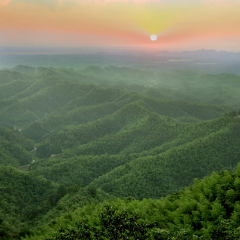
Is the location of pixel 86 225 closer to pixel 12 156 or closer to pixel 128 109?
pixel 12 156

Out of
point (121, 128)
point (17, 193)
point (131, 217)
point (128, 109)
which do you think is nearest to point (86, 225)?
point (131, 217)

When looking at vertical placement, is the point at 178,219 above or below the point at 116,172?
above

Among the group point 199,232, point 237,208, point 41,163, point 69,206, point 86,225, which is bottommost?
point 41,163

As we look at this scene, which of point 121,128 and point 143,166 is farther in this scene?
point 121,128

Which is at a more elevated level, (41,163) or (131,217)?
(131,217)

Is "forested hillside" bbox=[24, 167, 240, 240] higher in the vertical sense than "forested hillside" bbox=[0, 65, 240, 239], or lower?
higher

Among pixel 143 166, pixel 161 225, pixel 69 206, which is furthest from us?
pixel 143 166

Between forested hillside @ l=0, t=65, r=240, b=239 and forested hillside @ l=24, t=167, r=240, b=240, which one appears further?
forested hillside @ l=0, t=65, r=240, b=239

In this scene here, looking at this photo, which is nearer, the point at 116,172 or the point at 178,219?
the point at 178,219

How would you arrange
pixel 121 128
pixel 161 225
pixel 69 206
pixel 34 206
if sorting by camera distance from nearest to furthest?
1. pixel 161 225
2. pixel 69 206
3. pixel 34 206
4. pixel 121 128

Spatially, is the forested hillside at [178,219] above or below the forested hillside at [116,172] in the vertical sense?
above

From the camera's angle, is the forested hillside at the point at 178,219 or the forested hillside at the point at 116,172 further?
the forested hillside at the point at 116,172
